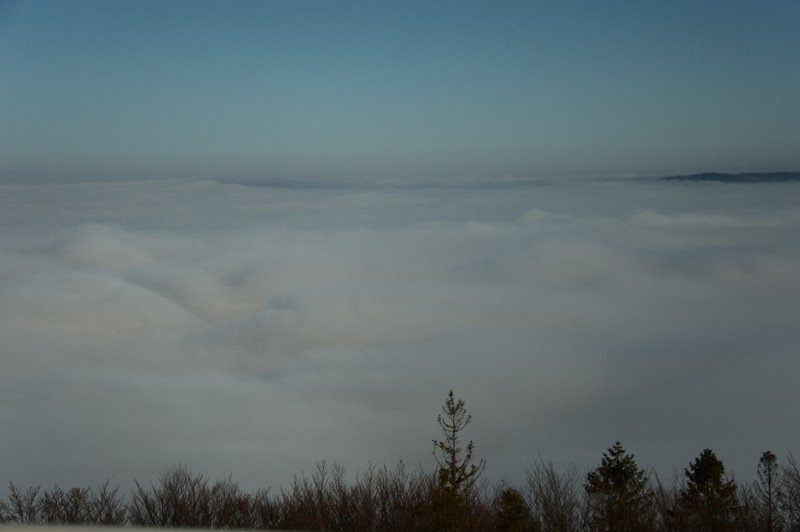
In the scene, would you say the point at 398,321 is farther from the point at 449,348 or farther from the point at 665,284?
the point at 665,284

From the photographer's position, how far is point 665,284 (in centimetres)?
5997

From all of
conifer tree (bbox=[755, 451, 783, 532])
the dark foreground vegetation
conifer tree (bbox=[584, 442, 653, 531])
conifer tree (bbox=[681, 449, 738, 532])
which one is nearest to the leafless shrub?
the dark foreground vegetation

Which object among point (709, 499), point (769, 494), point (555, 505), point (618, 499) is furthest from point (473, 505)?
point (769, 494)

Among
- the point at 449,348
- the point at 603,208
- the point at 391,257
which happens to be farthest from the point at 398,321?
the point at 603,208

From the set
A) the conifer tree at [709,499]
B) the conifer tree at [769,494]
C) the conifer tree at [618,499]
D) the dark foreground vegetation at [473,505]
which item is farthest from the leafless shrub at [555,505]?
the conifer tree at [769,494]

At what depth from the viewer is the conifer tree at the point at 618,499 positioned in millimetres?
11062

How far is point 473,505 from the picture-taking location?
39.3ft

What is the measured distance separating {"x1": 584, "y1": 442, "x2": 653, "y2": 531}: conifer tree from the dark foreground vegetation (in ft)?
0.06

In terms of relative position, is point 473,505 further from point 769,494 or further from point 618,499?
point 769,494

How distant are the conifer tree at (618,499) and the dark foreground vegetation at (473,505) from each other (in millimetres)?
20

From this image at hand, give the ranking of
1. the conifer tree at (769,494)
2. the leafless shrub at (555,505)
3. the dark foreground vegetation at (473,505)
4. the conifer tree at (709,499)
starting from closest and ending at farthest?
the dark foreground vegetation at (473,505) → the conifer tree at (709,499) → the leafless shrub at (555,505) → the conifer tree at (769,494)

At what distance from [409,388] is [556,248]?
76.0ft

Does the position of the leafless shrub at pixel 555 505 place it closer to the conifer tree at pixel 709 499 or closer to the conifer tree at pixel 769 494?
the conifer tree at pixel 709 499

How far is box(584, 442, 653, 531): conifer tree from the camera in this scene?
36.3 ft
